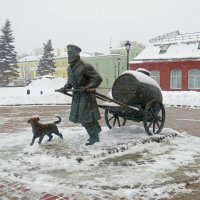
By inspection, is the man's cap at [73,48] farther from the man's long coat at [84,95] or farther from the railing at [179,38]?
the railing at [179,38]

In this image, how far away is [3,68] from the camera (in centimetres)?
4972

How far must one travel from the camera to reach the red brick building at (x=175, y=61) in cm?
3434

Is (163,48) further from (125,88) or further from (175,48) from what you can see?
(125,88)

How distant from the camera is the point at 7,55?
49.9 m

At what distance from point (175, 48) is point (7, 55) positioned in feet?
78.9

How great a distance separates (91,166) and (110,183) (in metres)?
1.04

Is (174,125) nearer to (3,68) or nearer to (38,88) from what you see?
(38,88)

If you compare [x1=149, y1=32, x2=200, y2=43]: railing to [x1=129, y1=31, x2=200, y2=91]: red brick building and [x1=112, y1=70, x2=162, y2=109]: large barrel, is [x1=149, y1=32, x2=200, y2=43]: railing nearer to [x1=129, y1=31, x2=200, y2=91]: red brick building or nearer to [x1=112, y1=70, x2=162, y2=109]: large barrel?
[x1=129, y1=31, x2=200, y2=91]: red brick building

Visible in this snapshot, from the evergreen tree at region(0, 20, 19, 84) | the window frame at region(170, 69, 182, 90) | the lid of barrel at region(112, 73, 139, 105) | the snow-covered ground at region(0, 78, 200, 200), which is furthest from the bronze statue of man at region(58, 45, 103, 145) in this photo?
the evergreen tree at region(0, 20, 19, 84)

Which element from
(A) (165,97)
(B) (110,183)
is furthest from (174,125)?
(A) (165,97)

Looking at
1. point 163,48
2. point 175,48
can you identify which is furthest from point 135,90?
point 163,48

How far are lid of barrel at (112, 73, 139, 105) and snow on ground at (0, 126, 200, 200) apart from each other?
36.0 inches

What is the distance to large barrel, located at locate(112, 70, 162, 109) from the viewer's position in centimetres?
927

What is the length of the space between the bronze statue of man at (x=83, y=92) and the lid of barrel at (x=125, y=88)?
1.51m
